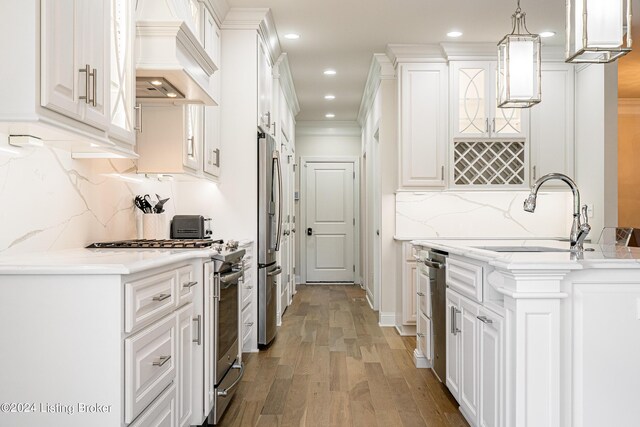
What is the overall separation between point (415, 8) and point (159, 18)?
245cm

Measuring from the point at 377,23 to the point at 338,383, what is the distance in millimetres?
2952

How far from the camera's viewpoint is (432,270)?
340cm

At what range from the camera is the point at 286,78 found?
620cm

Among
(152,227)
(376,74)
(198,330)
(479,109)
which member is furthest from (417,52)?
(198,330)

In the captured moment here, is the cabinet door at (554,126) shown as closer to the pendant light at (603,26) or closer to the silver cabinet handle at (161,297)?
the pendant light at (603,26)

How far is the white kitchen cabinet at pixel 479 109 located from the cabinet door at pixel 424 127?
111 mm

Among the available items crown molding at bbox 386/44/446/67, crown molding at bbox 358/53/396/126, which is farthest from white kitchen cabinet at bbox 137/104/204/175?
crown molding at bbox 358/53/396/126

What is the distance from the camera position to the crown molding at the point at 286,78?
552 cm

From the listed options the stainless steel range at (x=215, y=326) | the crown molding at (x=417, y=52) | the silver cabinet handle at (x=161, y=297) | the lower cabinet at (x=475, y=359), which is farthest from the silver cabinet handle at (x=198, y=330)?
the crown molding at (x=417, y=52)

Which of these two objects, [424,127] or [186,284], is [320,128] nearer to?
[424,127]

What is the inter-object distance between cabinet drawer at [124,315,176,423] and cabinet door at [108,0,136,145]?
82cm

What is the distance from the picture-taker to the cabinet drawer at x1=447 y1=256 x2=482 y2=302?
242cm

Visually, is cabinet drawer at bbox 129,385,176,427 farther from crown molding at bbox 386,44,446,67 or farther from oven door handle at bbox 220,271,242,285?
crown molding at bbox 386,44,446,67

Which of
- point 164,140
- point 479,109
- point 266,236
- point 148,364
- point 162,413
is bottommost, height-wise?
point 162,413
